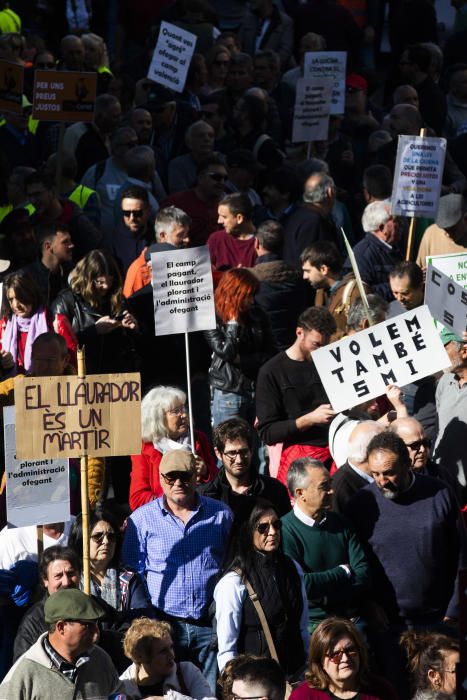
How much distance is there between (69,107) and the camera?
558 inches

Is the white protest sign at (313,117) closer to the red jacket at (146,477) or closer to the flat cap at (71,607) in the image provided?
the red jacket at (146,477)

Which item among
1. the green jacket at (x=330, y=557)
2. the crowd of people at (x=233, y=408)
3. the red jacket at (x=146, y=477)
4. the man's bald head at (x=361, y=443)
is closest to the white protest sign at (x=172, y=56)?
the crowd of people at (x=233, y=408)

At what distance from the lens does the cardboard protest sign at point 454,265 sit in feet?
38.5

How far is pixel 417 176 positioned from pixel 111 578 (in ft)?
19.1

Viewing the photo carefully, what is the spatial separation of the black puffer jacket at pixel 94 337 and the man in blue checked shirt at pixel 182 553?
243 centimetres

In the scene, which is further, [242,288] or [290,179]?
[290,179]

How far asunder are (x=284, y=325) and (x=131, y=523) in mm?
3686

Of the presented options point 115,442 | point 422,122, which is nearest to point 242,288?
point 115,442

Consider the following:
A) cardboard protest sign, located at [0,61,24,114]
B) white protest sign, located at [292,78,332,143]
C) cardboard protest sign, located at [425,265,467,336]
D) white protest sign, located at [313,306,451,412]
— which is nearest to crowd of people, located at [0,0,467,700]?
white protest sign, located at [313,306,451,412]

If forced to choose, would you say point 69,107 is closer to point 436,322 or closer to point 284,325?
point 284,325

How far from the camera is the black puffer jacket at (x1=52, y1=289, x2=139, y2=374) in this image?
37.4 ft

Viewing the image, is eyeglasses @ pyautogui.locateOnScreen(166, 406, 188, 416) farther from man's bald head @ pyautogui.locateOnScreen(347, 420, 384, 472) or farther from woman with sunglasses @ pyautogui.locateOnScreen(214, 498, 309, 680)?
woman with sunglasses @ pyautogui.locateOnScreen(214, 498, 309, 680)

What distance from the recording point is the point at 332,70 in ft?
55.4

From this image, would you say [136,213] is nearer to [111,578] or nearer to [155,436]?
[155,436]
